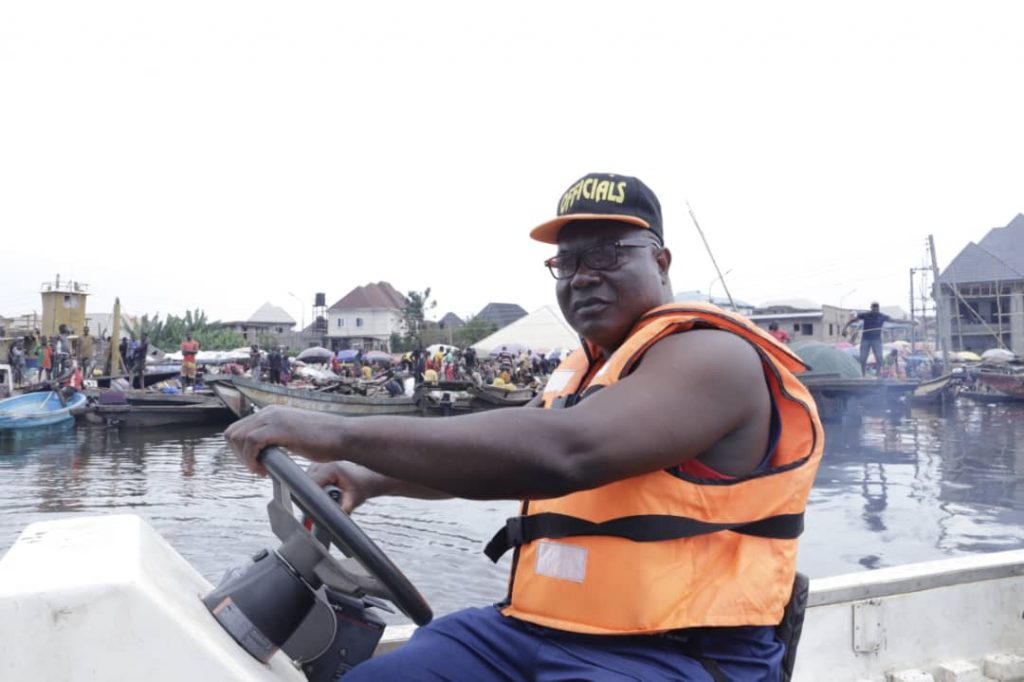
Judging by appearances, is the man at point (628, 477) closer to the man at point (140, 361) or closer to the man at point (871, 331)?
the man at point (871, 331)

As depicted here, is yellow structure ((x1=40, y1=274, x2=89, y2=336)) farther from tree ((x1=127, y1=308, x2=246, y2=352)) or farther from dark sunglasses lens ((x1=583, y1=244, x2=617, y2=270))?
dark sunglasses lens ((x1=583, y1=244, x2=617, y2=270))

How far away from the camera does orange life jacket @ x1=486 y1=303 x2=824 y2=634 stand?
5.16ft

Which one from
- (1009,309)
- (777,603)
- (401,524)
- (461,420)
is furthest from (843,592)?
(1009,309)

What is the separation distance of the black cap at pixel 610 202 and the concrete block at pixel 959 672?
2.46m

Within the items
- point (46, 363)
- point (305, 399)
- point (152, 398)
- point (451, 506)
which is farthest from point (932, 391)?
point (46, 363)

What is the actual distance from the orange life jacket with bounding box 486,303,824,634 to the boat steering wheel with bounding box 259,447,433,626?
1.19 feet

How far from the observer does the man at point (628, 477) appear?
1.41 m

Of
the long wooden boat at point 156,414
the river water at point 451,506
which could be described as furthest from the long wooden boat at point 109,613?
the long wooden boat at point 156,414

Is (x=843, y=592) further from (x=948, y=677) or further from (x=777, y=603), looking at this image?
(x=777, y=603)

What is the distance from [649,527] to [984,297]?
56378 millimetres

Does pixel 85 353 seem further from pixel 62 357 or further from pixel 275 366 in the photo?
pixel 275 366

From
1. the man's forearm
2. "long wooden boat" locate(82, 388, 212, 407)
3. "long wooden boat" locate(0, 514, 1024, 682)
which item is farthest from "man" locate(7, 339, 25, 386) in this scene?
the man's forearm

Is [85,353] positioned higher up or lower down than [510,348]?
higher up

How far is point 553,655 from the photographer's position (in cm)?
167
